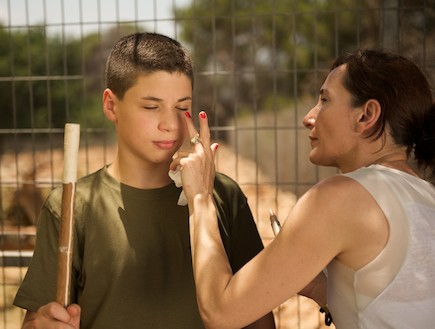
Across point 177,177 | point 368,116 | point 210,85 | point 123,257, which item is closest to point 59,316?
point 123,257

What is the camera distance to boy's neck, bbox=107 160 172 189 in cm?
212

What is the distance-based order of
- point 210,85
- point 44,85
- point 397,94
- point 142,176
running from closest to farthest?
point 397,94 → point 142,176 → point 44,85 → point 210,85

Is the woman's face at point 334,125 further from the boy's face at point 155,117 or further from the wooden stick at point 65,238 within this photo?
the wooden stick at point 65,238

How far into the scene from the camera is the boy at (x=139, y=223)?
2008 millimetres

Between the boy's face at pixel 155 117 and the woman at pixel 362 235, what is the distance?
26cm

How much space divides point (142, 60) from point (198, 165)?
362mm

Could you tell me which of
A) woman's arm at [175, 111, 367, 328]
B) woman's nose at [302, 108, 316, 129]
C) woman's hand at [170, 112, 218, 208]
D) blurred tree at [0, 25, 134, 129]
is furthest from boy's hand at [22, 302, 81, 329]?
blurred tree at [0, 25, 134, 129]

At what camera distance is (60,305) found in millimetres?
1716

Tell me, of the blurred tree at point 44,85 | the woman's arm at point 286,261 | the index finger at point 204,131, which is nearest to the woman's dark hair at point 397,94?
the woman's arm at point 286,261

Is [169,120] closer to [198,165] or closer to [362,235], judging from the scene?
[198,165]

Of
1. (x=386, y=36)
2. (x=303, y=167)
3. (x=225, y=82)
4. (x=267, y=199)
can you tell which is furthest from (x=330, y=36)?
(x=386, y=36)

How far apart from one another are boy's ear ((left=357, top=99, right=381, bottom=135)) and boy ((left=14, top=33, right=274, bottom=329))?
1.52 ft

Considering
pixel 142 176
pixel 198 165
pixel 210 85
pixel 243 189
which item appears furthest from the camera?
pixel 210 85

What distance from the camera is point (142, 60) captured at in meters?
2.13
